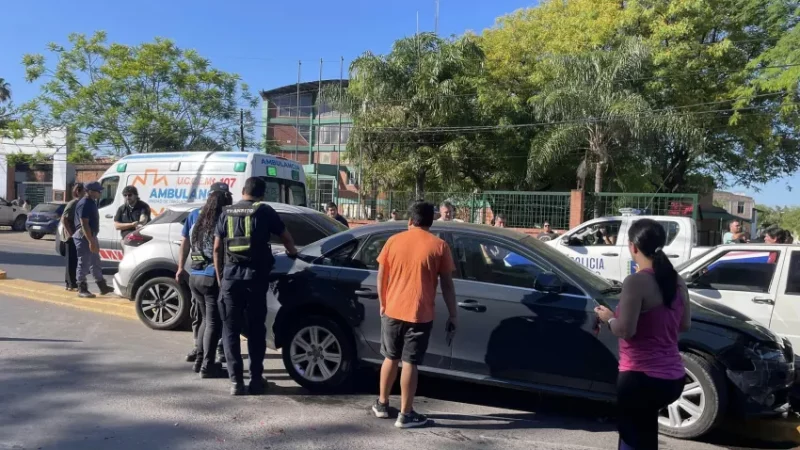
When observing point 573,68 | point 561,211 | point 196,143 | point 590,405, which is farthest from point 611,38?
point 590,405

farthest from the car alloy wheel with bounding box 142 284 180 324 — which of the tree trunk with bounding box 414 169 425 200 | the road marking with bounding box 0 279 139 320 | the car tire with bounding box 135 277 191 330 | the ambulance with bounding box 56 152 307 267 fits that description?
the tree trunk with bounding box 414 169 425 200

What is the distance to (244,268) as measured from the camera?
5.31m

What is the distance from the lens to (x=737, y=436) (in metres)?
5.15

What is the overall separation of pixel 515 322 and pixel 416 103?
808 inches

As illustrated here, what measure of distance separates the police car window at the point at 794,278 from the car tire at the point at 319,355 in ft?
14.2

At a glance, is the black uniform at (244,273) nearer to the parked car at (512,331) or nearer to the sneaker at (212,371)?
the parked car at (512,331)

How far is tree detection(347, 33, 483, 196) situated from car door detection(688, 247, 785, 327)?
1806 cm

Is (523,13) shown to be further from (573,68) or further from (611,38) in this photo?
(573,68)

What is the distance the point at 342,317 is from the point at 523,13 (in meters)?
28.1

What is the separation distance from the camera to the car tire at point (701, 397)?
4.72m

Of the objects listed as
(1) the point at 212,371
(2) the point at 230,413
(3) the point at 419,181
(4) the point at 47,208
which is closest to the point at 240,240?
(2) the point at 230,413

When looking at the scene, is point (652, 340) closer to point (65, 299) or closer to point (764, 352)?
point (764, 352)

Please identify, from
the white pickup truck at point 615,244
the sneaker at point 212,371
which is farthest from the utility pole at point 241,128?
the sneaker at point 212,371

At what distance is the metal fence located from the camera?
1714 cm
